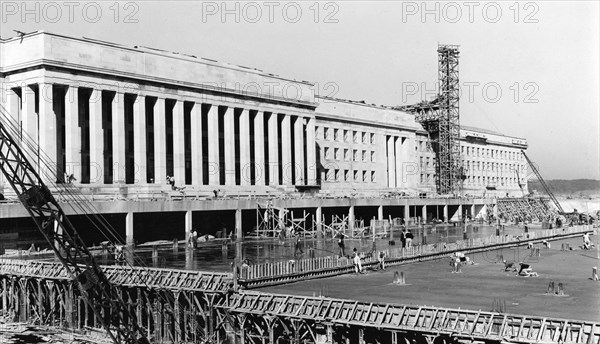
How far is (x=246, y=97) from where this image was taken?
91.6 m

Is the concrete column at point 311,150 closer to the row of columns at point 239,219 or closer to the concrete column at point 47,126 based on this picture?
the row of columns at point 239,219

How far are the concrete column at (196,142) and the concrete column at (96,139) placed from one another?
44.3ft

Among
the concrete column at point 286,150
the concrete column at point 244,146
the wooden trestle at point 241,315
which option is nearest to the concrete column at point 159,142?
the concrete column at point 244,146

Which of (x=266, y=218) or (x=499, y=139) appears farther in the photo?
(x=499, y=139)

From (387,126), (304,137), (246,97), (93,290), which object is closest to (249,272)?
(93,290)

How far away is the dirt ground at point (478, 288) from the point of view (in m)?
32.3

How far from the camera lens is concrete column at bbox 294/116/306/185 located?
101562mm

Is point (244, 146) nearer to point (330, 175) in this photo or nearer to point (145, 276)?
point (330, 175)

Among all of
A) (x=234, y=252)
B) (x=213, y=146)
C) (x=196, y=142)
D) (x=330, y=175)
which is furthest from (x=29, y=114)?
(x=330, y=175)

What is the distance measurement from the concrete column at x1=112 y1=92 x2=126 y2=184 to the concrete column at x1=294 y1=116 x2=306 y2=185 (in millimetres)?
32737

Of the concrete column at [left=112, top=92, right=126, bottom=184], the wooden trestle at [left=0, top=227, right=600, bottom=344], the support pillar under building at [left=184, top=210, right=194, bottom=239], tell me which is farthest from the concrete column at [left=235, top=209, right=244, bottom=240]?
the wooden trestle at [left=0, top=227, right=600, bottom=344]

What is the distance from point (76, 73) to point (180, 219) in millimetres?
19136

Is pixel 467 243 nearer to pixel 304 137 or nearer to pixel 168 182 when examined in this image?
pixel 168 182

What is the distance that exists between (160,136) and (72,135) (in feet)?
39.1
